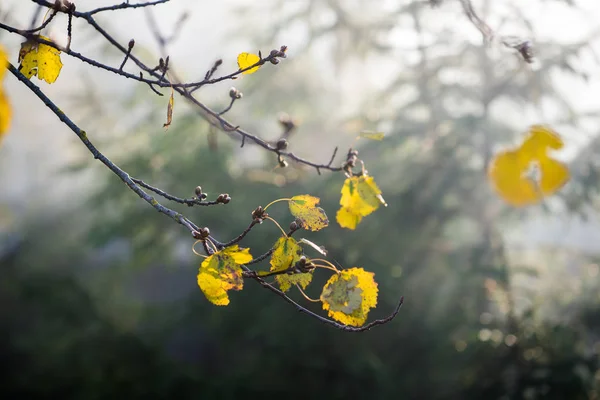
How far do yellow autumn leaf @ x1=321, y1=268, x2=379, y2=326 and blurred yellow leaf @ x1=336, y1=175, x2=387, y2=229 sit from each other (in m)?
0.10

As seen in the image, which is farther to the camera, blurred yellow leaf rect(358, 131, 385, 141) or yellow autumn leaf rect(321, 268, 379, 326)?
blurred yellow leaf rect(358, 131, 385, 141)

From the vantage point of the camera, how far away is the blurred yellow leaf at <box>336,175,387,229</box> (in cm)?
93

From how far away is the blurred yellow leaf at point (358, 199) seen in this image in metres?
0.93

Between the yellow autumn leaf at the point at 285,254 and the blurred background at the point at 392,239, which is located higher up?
the yellow autumn leaf at the point at 285,254

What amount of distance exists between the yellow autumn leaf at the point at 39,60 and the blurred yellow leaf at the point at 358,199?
0.80 metres

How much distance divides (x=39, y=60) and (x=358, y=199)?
864 millimetres

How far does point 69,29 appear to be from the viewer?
1.09 meters

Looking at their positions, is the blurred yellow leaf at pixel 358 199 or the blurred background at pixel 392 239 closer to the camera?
the blurred yellow leaf at pixel 358 199

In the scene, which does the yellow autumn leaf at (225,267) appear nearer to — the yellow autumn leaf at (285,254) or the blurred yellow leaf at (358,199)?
the yellow autumn leaf at (285,254)

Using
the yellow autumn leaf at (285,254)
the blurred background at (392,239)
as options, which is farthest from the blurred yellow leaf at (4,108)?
the blurred background at (392,239)

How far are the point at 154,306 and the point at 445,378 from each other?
10.2 ft

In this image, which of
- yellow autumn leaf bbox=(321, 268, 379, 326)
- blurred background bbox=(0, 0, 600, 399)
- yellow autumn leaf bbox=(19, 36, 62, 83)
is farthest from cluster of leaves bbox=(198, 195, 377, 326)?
blurred background bbox=(0, 0, 600, 399)

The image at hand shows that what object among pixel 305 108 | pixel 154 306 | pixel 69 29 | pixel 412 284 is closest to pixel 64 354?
pixel 154 306

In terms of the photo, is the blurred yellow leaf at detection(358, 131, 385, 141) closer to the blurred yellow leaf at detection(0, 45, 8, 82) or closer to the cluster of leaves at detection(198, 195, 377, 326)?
the cluster of leaves at detection(198, 195, 377, 326)
